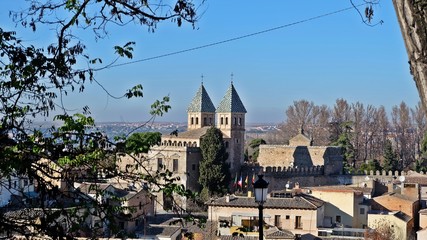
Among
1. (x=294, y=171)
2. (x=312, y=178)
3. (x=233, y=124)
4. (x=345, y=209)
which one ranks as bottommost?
(x=345, y=209)

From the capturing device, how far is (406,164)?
55.6 meters

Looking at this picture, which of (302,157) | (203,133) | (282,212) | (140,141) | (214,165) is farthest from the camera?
(302,157)

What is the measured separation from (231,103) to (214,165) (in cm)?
804

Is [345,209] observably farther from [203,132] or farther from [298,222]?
[203,132]

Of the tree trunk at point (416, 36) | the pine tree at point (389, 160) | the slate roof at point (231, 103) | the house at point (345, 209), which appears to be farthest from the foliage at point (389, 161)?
the tree trunk at point (416, 36)

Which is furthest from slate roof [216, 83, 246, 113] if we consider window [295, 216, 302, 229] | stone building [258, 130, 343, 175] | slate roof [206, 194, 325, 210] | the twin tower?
window [295, 216, 302, 229]

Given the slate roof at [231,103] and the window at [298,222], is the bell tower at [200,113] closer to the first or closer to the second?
the slate roof at [231,103]

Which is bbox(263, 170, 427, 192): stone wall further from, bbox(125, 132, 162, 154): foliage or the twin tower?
bbox(125, 132, 162, 154): foliage

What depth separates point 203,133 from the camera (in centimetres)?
3953

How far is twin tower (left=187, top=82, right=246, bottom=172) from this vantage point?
42.6 m

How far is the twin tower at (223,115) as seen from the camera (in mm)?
42562

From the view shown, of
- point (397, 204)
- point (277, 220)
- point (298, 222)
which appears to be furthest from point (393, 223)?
point (277, 220)

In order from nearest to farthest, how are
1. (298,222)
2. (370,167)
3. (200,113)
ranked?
1. (298,222)
2. (200,113)
3. (370,167)

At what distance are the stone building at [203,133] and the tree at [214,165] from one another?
0.78 metres
